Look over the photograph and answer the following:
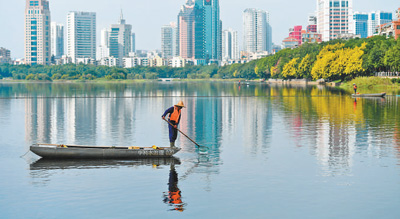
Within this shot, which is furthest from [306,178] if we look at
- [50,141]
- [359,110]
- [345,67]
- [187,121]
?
[345,67]

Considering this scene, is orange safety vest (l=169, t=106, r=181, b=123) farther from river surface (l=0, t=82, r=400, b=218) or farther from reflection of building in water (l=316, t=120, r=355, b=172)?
reflection of building in water (l=316, t=120, r=355, b=172)

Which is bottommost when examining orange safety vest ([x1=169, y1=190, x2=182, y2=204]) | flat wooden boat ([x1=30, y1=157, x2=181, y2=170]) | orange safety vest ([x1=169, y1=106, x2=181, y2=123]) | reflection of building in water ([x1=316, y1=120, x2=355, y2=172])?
orange safety vest ([x1=169, y1=190, x2=182, y2=204])

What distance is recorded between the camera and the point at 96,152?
82.4 feet

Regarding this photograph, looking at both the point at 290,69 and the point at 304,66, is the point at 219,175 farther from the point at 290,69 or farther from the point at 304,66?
the point at 290,69

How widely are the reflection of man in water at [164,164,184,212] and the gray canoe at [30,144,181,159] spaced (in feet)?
11.0

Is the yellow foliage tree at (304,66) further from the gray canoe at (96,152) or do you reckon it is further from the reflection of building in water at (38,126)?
the gray canoe at (96,152)

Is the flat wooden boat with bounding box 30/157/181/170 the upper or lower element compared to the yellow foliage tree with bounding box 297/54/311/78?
lower

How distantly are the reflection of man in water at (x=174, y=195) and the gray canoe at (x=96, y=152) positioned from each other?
335 cm

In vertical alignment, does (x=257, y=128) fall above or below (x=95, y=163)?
above

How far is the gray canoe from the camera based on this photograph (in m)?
25.1

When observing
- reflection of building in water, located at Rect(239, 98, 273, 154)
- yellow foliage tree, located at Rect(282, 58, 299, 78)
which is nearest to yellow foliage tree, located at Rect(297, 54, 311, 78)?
yellow foliage tree, located at Rect(282, 58, 299, 78)

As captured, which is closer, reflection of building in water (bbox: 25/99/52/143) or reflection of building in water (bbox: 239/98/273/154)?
reflection of building in water (bbox: 239/98/273/154)

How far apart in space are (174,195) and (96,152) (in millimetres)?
7215

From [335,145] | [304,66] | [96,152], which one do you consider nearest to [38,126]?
[96,152]
